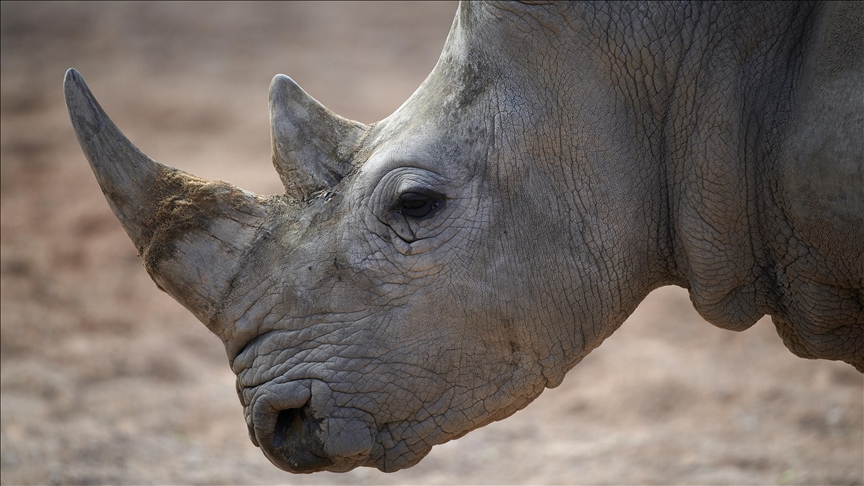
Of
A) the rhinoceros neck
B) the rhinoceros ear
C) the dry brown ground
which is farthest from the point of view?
the dry brown ground

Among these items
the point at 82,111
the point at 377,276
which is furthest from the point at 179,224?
the point at 377,276

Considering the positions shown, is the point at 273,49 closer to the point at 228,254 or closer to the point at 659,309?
the point at 659,309

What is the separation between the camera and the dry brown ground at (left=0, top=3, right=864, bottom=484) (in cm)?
551

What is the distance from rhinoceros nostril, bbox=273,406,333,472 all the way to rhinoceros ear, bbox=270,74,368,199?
0.81m

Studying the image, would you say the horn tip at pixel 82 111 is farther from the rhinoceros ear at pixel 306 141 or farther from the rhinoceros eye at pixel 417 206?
the rhinoceros eye at pixel 417 206

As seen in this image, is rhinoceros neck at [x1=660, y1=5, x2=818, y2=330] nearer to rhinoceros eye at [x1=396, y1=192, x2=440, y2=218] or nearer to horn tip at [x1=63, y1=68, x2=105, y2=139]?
rhinoceros eye at [x1=396, y1=192, x2=440, y2=218]

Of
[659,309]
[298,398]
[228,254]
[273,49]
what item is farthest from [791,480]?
[273,49]

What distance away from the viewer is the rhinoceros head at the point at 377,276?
293 centimetres

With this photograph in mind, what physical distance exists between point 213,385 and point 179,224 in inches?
162

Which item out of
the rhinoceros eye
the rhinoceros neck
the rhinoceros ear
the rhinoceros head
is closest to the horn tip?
the rhinoceros head

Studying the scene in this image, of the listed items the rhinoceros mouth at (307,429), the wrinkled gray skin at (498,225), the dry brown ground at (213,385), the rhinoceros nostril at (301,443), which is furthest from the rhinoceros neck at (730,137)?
the dry brown ground at (213,385)

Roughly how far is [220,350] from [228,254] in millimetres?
4650

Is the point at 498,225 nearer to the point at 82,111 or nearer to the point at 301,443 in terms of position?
the point at 301,443

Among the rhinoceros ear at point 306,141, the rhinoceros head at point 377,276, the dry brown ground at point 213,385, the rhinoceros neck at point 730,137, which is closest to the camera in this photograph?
the rhinoceros neck at point 730,137
